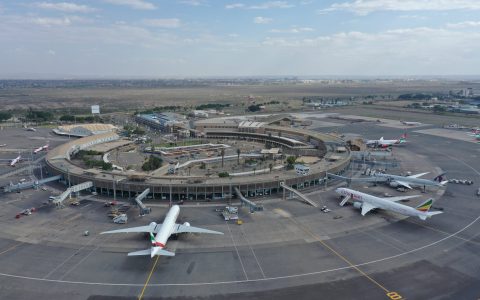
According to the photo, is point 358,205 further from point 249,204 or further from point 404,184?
point 249,204

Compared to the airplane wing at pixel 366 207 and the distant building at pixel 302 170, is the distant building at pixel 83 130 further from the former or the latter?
the airplane wing at pixel 366 207

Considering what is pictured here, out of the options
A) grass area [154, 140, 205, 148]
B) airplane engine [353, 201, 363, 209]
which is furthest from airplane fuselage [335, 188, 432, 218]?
grass area [154, 140, 205, 148]

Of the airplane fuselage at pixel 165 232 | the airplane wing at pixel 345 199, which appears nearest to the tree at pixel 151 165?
the airplane fuselage at pixel 165 232

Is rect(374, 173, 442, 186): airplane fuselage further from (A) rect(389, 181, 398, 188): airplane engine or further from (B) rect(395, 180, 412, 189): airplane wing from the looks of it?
(A) rect(389, 181, 398, 188): airplane engine

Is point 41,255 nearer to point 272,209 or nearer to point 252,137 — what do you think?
point 272,209

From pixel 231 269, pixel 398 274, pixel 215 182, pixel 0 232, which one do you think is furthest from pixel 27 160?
pixel 398 274

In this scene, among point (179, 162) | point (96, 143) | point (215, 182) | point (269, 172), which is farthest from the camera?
point (96, 143)
